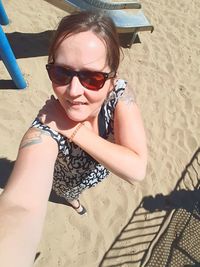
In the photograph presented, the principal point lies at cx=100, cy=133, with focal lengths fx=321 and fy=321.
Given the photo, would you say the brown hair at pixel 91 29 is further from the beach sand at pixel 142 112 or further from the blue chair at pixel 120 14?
the blue chair at pixel 120 14

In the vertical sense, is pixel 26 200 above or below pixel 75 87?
below

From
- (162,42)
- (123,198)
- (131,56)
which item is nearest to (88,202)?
(123,198)

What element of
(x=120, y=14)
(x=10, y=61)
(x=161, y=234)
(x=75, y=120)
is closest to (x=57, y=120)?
(x=75, y=120)

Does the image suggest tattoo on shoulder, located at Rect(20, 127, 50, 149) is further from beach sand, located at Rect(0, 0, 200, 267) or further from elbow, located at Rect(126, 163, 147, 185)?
beach sand, located at Rect(0, 0, 200, 267)

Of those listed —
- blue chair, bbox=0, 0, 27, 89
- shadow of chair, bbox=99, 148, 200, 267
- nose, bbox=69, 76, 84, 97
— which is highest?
nose, bbox=69, 76, 84, 97

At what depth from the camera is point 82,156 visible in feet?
6.25

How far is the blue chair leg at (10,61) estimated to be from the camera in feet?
12.7

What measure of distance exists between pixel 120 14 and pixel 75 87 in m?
4.65

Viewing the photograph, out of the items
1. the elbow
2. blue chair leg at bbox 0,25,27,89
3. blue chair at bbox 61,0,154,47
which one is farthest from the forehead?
blue chair at bbox 61,0,154,47

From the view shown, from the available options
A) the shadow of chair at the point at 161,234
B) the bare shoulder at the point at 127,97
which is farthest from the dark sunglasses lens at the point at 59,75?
the shadow of chair at the point at 161,234

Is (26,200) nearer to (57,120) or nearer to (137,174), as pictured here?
(57,120)

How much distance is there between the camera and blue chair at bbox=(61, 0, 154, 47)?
5.07m

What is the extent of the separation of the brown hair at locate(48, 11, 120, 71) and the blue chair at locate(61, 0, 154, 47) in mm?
3499

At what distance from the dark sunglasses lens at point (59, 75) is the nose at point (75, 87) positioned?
0.09 feet
